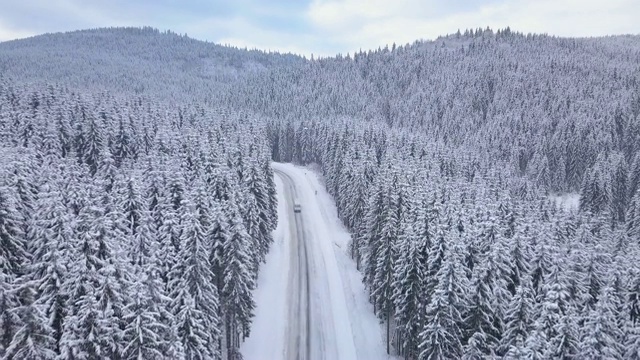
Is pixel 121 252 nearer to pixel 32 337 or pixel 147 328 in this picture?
pixel 147 328

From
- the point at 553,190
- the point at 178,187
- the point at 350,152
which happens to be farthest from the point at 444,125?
the point at 178,187

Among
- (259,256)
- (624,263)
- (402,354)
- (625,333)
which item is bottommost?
(402,354)

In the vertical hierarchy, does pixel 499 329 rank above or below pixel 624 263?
below

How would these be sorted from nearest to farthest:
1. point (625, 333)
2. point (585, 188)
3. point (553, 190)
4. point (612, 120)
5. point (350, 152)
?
point (625, 333) < point (350, 152) < point (585, 188) < point (553, 190) < point (612, 120)

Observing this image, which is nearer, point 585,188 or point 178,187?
point 178,187

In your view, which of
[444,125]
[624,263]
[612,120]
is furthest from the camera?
[444,125]

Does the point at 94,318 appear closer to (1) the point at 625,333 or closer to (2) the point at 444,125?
(1) the point at 625,333

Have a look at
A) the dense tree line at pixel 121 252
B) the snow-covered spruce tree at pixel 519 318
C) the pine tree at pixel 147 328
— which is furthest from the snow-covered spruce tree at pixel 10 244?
the snow-covered spruce tree at pixel 519 318
